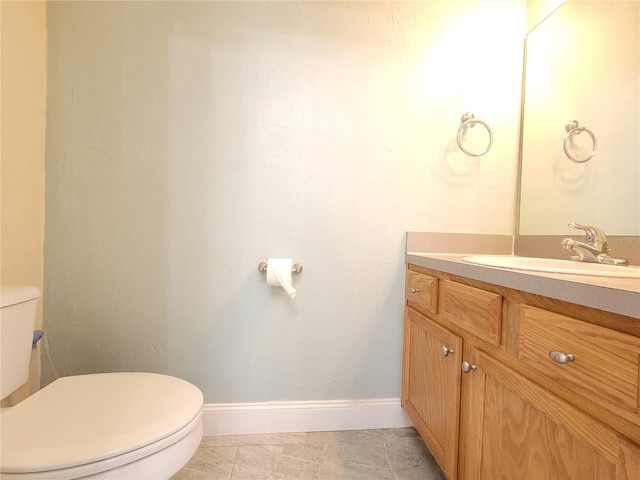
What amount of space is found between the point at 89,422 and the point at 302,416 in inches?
33.0

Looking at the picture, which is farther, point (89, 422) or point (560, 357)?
point (89, 422)

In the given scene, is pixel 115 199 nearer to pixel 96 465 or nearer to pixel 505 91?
pixel 96 465

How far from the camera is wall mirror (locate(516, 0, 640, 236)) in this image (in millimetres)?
995

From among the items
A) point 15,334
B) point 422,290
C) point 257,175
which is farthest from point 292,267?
point 15,334

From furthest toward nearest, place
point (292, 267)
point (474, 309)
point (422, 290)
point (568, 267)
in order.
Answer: point (292, 267) → point (422, 290) → point (568, 267) → point (474, 309)

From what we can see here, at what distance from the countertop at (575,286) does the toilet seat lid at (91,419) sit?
2.72 ft

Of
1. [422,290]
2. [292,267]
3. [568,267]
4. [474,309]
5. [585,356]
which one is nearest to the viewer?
[585,356]

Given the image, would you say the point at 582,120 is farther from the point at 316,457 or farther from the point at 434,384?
the point at 316,457

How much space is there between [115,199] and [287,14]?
105 centimetres

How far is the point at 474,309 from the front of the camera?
82 cm

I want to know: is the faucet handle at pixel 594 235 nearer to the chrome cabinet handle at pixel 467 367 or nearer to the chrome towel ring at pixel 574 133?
the chrome towel ring at pixel 574 133

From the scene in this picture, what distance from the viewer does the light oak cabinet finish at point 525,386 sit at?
0.47m

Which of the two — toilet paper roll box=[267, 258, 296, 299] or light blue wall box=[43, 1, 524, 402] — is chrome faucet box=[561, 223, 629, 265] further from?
toilet paper roll box=[267, 258, 296, 299]

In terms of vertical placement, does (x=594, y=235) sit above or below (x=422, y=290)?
above
